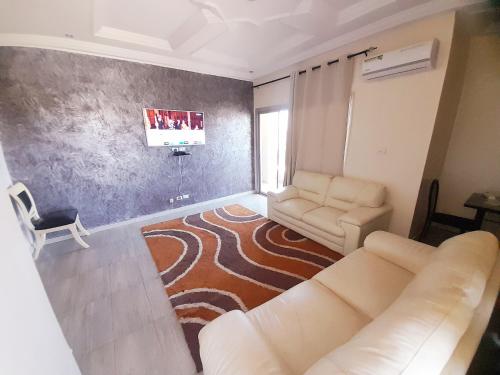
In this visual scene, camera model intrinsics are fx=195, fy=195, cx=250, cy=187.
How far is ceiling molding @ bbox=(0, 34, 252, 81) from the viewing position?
2326 mm

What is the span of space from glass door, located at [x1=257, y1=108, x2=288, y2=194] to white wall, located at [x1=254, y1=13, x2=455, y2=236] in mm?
1747

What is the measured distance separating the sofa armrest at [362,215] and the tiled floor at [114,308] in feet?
6.31

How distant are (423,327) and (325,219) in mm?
1860

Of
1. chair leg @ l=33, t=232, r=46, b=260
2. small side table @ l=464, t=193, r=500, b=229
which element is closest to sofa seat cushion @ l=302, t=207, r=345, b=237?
small side table @ l=464, t=193, r=500, b=229

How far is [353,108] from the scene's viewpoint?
9.02 ft

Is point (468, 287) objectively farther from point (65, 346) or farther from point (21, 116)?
point (21, 116)

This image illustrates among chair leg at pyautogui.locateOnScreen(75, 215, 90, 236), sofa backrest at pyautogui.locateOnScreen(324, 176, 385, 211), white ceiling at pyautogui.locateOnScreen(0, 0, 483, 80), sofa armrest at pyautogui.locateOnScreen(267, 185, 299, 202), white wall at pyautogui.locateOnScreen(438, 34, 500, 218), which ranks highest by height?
white ceiling at pyautogui.locateOnScreen(0, 0, 483, 80)

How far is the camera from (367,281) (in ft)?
4.47

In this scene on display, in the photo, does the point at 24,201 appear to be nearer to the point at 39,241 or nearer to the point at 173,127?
the point at 39,241

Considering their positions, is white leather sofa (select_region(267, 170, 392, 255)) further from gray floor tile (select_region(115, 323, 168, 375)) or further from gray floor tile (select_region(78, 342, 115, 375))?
gray floor tile (select_region(78, 342, 115, 375))

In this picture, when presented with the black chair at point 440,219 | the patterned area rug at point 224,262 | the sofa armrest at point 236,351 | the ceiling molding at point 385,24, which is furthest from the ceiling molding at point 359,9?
the sofa armrest at point 236,351

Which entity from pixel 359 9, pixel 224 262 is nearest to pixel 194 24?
pixel 359 9

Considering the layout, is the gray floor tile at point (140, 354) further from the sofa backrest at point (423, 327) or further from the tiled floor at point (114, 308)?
the sofa backrest at point (423, 327)

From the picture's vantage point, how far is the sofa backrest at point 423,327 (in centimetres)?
57
